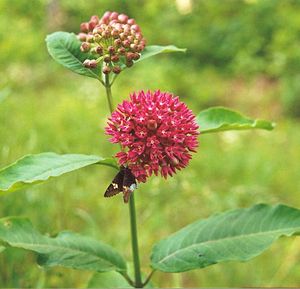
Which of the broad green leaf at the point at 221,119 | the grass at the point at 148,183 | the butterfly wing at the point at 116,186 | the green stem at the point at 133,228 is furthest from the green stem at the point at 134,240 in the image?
the grass at the point at 148,183

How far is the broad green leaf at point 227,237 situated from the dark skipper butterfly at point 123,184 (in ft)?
0.90

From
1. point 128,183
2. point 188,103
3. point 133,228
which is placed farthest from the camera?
point 188,103

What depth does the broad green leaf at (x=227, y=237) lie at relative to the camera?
1.15m

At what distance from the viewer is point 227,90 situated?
5438 millimetres

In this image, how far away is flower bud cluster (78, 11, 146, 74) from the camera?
1.02 m

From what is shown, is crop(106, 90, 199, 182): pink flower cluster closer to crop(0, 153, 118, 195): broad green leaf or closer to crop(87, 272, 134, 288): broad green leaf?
crop(0, 153, 118, 195): broad green leaf

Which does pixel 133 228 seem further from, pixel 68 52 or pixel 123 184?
pixel 68 52

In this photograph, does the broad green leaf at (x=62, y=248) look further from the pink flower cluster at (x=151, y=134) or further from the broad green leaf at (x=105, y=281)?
the pink flower cluster at (x=151, y=134)

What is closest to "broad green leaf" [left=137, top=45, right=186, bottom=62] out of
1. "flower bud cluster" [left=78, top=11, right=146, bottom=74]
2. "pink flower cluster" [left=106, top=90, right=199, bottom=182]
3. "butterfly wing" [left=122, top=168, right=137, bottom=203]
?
"flower bud cluster" [left=78, top=11, right=146, bottom=74]

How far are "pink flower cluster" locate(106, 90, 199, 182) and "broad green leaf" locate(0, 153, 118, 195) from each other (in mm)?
64

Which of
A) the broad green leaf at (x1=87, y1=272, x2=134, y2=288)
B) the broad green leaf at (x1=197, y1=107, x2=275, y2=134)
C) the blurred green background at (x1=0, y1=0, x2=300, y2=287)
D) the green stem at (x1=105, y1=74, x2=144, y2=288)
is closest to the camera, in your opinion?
the green stem at (x1=105, y1=74, x2=144, y2=288)

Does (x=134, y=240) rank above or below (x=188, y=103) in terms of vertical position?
below

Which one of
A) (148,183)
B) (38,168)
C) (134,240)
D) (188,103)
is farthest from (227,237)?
(188,103)

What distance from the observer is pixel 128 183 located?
0.94 metres
